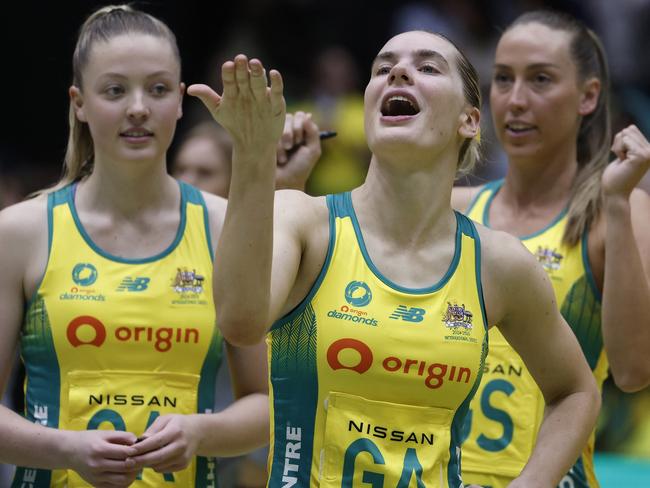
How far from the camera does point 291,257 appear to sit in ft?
11.1

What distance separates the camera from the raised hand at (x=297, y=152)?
4586 millimetres

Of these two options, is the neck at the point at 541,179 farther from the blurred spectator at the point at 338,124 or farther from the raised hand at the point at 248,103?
the blurred spectator at the point at 338,124

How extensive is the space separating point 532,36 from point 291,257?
6.33ft

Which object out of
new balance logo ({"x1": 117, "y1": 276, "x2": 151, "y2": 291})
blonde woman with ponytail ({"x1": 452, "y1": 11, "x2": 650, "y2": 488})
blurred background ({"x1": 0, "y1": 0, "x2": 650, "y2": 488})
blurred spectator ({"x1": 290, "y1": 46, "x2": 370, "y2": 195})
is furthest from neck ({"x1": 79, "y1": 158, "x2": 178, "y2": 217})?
blurred spectator ({"x1": 290, "y1": 46, "x2": 370, "y2": 195})

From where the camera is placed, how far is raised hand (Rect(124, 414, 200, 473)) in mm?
3732

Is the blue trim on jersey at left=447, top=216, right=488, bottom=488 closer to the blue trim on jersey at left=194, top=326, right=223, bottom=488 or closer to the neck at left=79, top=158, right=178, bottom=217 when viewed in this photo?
the blue trim on jersey at left=194, top=326, right=223, bottom=488

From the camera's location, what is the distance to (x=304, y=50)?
34.9ft

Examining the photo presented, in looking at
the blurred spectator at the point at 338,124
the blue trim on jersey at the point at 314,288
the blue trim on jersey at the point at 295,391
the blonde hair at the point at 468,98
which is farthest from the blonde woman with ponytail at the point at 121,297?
the blurred spectator at the point at 338,124

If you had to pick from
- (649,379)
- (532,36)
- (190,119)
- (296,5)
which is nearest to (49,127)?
(190,119)


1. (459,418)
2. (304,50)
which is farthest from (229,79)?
(304,50)

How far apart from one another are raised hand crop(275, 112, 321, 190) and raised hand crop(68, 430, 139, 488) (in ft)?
4.06

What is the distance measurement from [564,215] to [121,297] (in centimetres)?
170

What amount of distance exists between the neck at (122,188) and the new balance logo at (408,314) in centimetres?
118

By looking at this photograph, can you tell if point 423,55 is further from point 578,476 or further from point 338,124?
point 338,124
